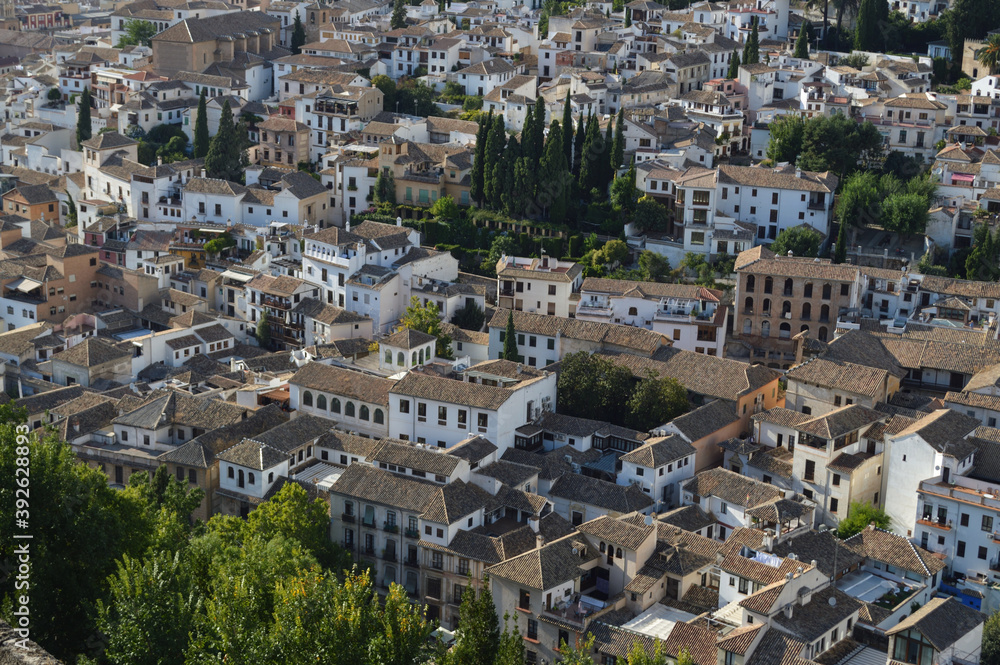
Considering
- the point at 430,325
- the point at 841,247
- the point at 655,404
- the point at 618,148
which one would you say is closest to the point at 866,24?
the point at 618,148

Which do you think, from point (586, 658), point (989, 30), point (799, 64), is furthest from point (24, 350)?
point (989, 30)

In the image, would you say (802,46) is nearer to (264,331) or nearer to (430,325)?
(430,325)

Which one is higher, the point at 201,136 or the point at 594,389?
the point at 201,136

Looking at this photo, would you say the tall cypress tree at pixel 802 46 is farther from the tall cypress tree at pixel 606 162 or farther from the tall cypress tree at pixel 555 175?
the tall cypress tree at pixel 555 175

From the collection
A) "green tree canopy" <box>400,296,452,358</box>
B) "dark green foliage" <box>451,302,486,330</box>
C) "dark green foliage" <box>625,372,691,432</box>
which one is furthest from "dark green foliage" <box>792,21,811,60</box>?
"dark green foliage" <box>625,372,691,432</box>

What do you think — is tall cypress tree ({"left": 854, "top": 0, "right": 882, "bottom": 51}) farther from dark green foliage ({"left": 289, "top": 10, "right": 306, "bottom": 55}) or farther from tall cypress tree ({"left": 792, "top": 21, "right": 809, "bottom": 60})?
dark green foliage ({"left": 289, "top": 10, "right": 306, "bottom": 55})
